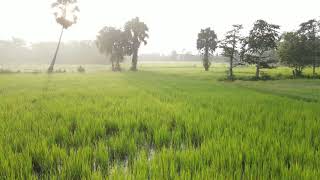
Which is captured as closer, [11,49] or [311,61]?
[311,61]

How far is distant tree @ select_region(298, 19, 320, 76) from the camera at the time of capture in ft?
133

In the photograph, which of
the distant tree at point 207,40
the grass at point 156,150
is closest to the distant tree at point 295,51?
the distant tree at point 207,40

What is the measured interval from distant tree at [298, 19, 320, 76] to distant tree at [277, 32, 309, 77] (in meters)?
1.10

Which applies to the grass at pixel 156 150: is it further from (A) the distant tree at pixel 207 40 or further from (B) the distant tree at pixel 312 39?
(A) the distant tree at pixel 207 40

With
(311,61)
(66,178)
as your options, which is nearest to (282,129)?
(66,178)

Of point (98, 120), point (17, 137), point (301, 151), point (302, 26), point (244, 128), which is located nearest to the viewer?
point (301, 151)

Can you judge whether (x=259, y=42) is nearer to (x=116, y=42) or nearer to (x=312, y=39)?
(x=312, y=39)

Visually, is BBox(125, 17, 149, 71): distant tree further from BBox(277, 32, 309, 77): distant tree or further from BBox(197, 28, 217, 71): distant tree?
BBox(277, 32, 309, 77): distant tree

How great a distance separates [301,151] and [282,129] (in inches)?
73.8

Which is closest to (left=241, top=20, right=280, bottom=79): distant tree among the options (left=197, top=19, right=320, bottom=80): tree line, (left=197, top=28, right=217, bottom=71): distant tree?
(left=197, top=19, right=320, bottom=80): tree line

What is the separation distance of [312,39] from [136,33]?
34736 millimetres

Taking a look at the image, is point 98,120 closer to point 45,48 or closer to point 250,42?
point 250,42

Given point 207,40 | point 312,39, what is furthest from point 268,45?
point 207,40

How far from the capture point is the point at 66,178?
3184mm
